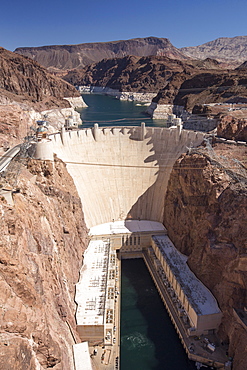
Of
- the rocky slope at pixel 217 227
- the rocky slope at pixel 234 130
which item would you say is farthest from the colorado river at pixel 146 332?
the rocky slope at pixel 234 130

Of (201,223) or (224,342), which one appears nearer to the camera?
(224,342)

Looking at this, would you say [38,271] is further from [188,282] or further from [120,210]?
[120,210]

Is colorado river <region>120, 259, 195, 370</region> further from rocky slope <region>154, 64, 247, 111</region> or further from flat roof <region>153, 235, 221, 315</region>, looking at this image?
rocky slope <region>154, 64, 247, 111</region>

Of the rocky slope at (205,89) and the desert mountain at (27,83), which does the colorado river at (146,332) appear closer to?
the rocky slope at (205,89)

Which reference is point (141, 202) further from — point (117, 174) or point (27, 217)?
point (27, 217)

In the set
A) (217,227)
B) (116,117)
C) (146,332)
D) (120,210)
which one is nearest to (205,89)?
(116,117)

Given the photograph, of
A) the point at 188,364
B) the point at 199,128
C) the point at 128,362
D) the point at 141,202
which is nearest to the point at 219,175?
the point at 141,202
